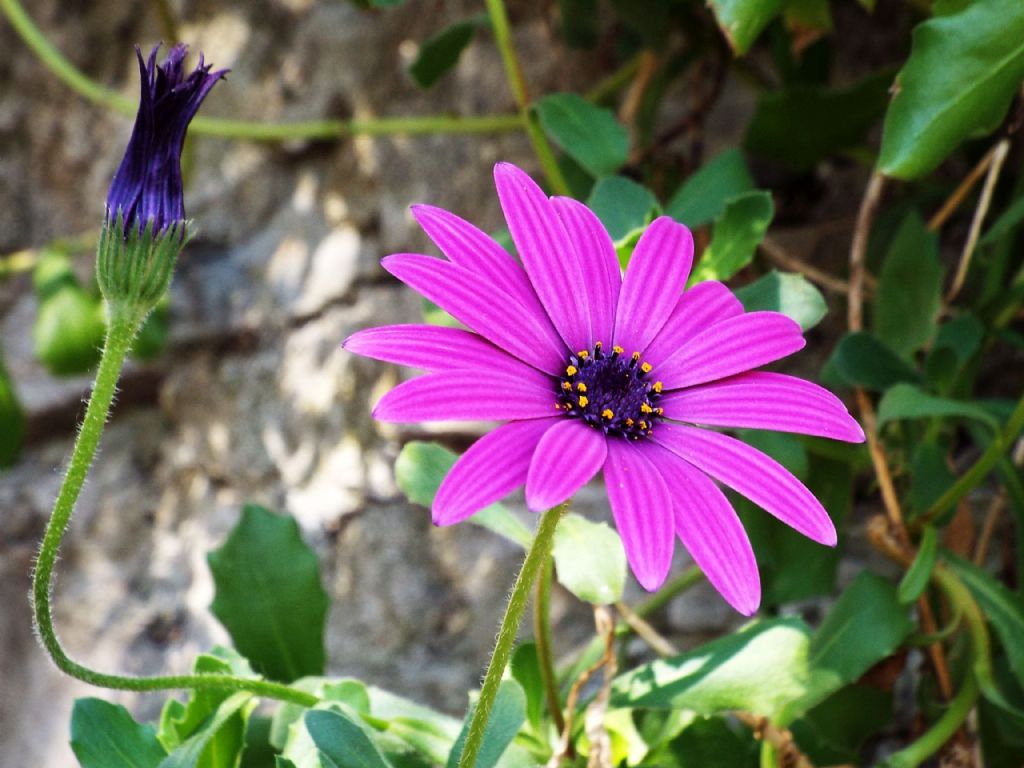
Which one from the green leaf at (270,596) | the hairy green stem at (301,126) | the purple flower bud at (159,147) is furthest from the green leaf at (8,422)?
the purple flower bud at (159,147)

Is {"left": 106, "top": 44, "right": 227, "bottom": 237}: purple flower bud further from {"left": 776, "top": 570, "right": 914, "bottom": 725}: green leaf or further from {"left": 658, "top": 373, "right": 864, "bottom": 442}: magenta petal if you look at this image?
{"left": 776, "top": 570, "right": 914, "bottom": 725}: green leaf

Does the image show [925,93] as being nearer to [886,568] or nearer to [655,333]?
[655,333]

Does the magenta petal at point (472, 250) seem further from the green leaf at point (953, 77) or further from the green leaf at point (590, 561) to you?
the green leaf at point (953, 77)

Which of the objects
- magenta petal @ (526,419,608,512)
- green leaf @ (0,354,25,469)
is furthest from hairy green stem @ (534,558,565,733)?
green leaf @ (0,354,25,469)

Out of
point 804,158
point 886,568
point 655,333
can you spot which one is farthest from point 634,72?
point 655,333

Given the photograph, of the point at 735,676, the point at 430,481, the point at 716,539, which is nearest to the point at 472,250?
the point at 716,539

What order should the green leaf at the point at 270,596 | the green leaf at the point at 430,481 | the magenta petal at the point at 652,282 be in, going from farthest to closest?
the green leaf at the point at 270,596
the green leaf at the point at 430,481
the magenta petal at the point at 652,282
